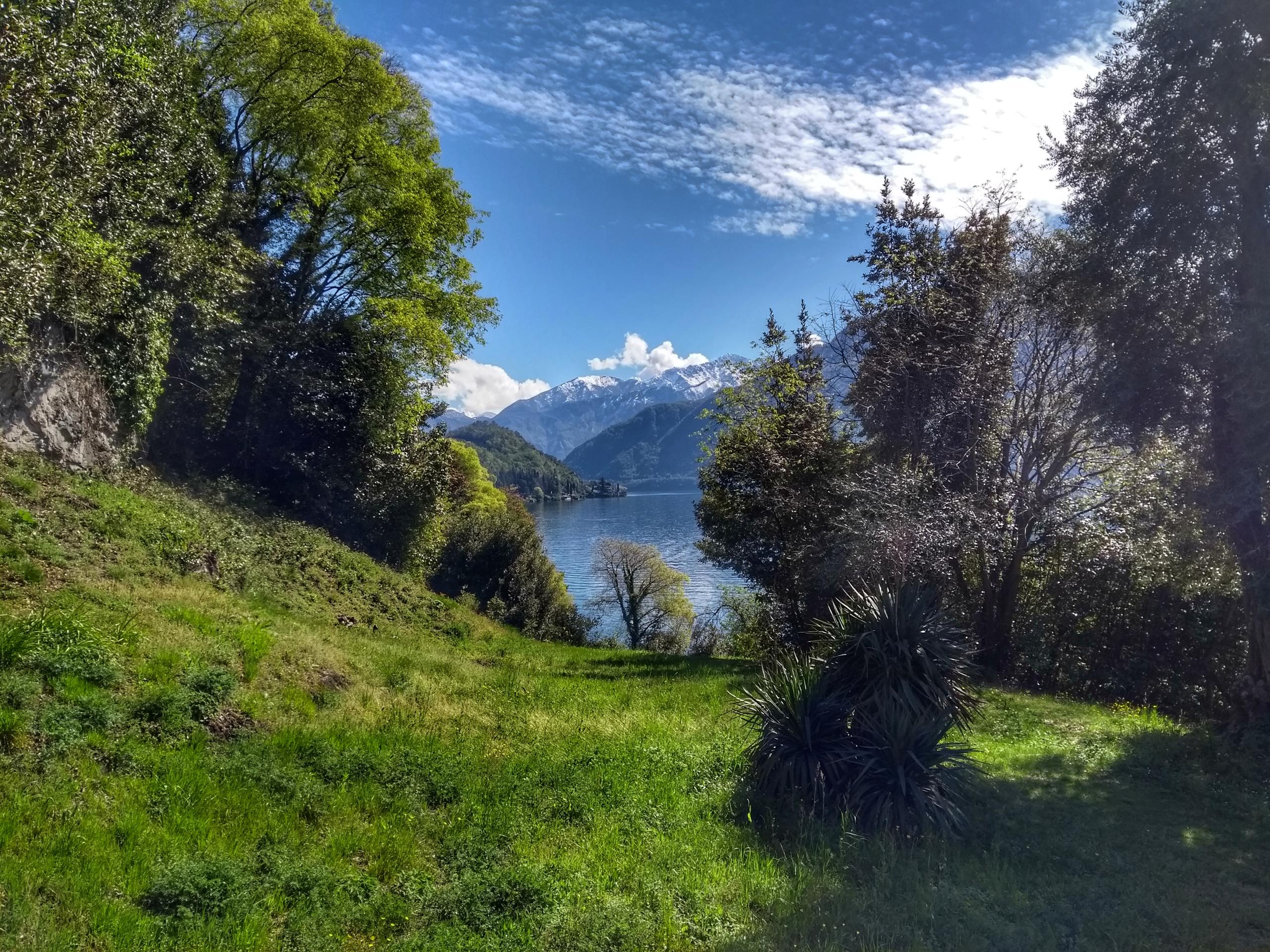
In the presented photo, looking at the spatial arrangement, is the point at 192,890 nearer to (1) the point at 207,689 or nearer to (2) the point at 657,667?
(1) the point at 207,689

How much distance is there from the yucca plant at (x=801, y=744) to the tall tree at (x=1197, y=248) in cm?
686

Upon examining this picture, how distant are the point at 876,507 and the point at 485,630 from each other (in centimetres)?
1351

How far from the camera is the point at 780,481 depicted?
21.4 m

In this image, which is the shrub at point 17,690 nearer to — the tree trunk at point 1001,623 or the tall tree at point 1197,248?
the tall tree at point 1197,248

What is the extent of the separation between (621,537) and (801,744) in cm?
9029

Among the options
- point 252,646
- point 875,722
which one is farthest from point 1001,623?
point 252,646

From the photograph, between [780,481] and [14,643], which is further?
[780,481]

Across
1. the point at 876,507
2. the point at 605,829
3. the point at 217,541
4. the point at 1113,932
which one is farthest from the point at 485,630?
the point at 1113,932

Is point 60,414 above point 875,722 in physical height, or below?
above

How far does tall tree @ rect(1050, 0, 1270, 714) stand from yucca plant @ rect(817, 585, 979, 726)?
4.60 metres

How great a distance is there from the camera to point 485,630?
2244 centimetres

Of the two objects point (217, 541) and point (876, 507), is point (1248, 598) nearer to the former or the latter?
point (876, 507)

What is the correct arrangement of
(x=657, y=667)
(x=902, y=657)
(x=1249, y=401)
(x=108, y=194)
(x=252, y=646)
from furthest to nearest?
(x=657, y=667) → (x=108, y=194) → (x=252, y=646) → (x=902, y=657) → (x=1249, y=401)

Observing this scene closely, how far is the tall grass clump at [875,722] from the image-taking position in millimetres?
7426
